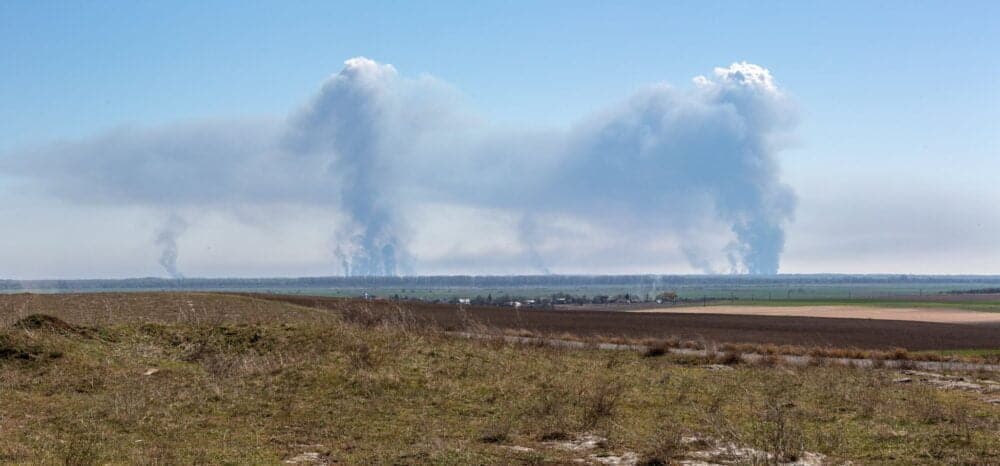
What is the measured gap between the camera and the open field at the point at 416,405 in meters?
15.7

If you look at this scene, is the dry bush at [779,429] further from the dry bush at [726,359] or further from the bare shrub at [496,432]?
the dry bush at [726,359]

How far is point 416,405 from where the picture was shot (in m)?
21.4

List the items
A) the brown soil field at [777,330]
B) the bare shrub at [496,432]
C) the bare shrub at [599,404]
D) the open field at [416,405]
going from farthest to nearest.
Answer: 1. the brown soil field at [777,330]
2. the bare shrub at [599,404]
3. the bare shrub at [496,432]
4. the open field at [416,405]

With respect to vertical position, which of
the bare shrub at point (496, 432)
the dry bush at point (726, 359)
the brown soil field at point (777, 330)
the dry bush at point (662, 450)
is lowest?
the brown soil field at point (777, 330)

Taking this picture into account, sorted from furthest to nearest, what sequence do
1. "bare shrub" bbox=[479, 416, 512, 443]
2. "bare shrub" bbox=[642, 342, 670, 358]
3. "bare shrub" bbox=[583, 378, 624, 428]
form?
"bare shrub" bbox=[642, 342, 670, 358], "bare shrub" bbox=[583, 378, 624, 428], "bare shrub" bbox=[479, 416, 512, 443]

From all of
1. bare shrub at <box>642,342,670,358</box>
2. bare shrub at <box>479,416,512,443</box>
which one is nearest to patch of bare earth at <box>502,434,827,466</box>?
bare shrub at <box>479,416,512,443</box>

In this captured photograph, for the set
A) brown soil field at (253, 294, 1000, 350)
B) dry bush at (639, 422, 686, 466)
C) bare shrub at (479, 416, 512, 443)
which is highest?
dry bush at (639, 422, 686, 466)

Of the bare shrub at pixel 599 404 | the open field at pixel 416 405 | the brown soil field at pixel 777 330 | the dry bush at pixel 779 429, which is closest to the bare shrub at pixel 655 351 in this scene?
the open field at pixel 416 405

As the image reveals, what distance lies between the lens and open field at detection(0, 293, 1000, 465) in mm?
15664

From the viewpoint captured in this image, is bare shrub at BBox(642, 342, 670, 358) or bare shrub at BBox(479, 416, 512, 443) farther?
bare shrub at BBox(642, 342, 670, 358)

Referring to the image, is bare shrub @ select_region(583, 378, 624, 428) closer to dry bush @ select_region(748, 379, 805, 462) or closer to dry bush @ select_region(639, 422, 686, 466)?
dry bush @ select_region(639, 422, 686, 466)

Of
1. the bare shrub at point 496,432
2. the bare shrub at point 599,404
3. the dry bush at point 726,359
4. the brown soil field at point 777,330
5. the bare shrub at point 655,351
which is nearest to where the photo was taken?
the bare shrub at point 496,432

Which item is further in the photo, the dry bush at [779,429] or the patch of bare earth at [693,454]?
the dry bush at [779,429]

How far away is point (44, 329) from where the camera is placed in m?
31.1
